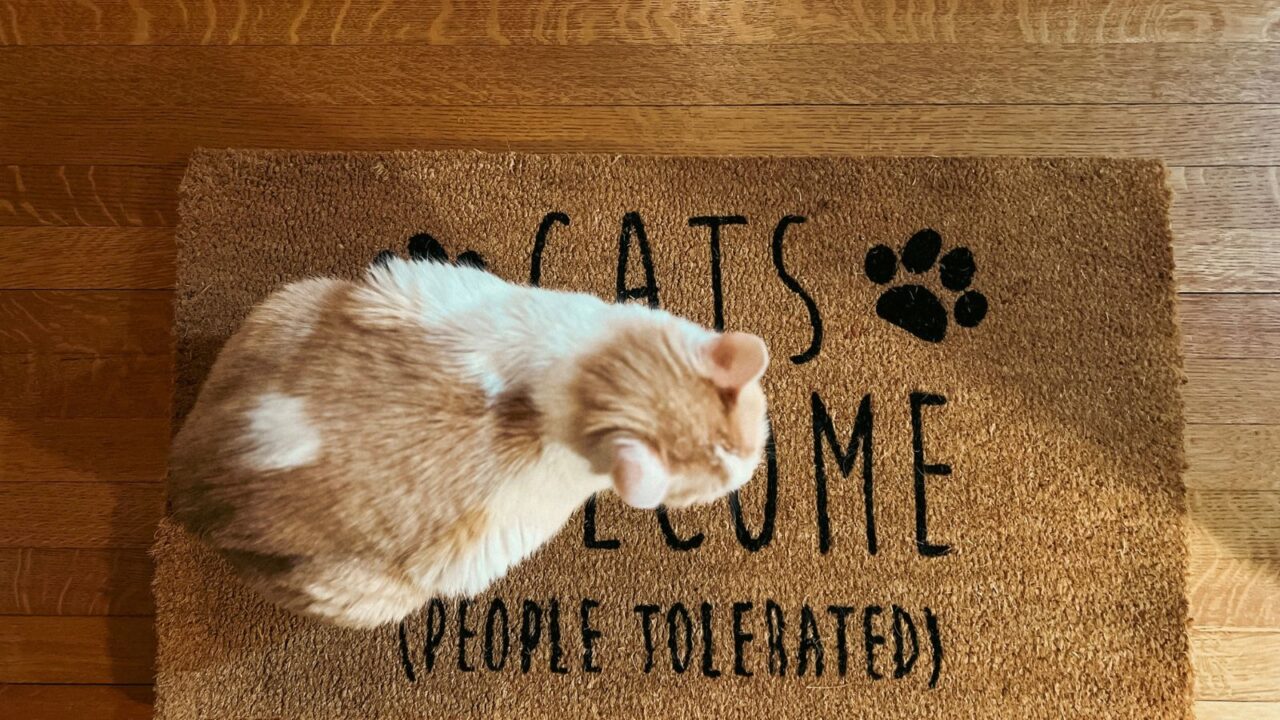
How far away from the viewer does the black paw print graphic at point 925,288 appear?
1.13 m

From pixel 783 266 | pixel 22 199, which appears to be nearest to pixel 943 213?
pixel 783 266

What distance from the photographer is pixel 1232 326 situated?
1148mm

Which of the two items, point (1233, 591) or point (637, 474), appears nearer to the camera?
point (637, 474)

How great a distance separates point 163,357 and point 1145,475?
1.43 m

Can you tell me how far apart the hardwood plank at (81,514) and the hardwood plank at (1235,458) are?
1494 millimetres

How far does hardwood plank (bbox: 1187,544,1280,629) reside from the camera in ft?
3.62

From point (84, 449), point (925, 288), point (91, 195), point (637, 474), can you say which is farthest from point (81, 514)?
point (925, 288)

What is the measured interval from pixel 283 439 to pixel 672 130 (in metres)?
0.72

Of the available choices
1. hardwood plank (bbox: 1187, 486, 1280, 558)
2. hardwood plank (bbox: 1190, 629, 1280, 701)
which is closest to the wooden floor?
hardwood plank (bbox: 1187, 486, 1280, 558)

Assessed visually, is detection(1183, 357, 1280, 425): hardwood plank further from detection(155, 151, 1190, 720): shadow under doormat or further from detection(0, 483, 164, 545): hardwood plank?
detection(0, 483, 164, 545): hardwood plank

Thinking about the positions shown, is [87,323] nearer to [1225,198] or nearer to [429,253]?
[429,253]

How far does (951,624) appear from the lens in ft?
3.57

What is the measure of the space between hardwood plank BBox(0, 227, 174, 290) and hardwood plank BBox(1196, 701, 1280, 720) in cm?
161

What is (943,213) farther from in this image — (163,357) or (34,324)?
(34,324)
